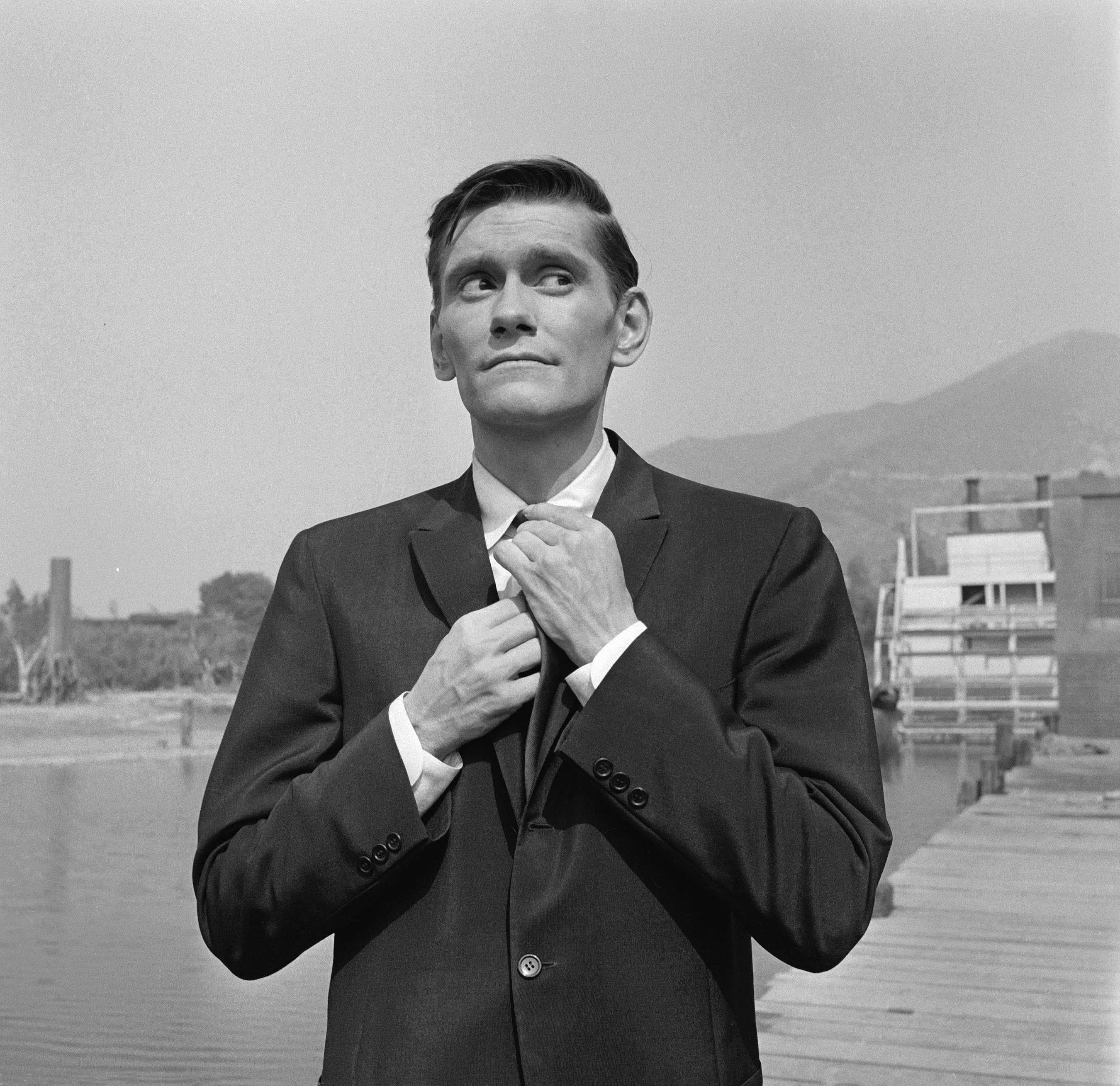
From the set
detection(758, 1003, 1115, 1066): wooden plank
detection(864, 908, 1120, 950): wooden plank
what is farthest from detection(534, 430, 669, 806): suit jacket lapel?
detection(864, 908, 1120, 950): wooden plank

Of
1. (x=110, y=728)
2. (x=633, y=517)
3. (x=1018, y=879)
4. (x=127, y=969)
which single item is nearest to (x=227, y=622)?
(x=110, y=728)

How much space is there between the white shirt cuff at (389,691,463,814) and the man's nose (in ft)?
1.20

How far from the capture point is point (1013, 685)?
35.1 metres

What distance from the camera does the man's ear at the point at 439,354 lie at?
138 centimetres

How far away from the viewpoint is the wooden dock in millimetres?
3623

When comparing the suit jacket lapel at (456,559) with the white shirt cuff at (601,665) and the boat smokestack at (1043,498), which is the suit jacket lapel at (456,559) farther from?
the boat smokestack at (1043,498)

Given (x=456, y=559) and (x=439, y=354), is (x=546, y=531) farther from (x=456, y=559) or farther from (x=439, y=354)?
(x=439, y=354)

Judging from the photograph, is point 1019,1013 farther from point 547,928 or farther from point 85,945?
point 85,945

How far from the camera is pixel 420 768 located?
121 centimetres

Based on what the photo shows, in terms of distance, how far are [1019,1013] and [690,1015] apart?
11.3ft

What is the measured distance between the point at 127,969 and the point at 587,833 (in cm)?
1009

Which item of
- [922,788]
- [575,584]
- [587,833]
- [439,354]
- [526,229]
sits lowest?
[922,788]

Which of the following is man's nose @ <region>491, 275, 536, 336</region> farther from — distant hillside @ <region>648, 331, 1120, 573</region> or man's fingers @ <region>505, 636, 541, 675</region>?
distant hillside @ <region>648, 331, 1120, 573</region>

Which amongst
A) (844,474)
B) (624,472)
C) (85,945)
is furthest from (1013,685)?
(624,472)
